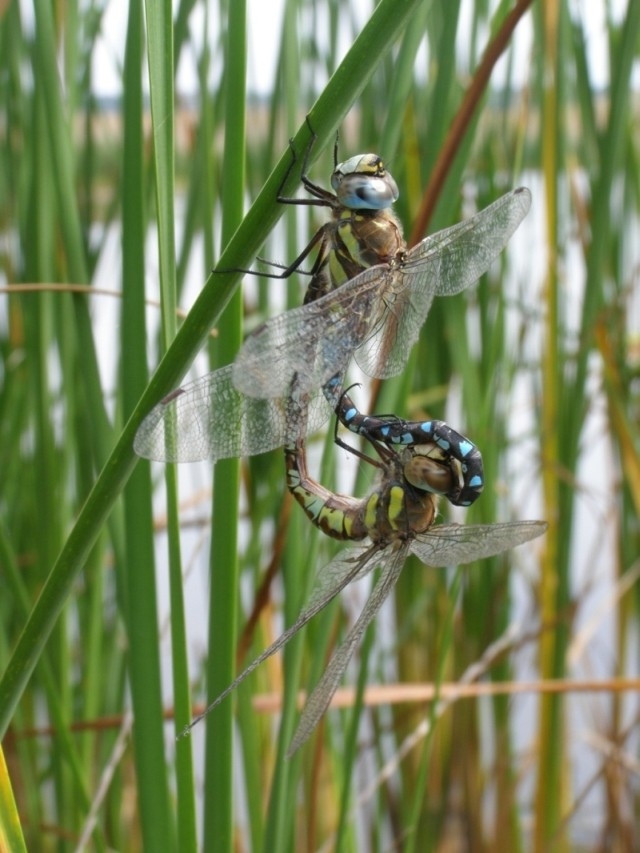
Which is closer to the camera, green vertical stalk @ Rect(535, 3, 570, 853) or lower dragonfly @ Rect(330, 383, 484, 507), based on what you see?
lower dragonfly @ Rect(330, 383, 484, 507)

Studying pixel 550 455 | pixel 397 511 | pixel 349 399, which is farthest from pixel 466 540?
pixel 550 455

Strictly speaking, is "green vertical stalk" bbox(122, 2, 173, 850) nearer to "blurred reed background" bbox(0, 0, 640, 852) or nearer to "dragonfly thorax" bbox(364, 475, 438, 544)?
"blurred reed background" bbox(0, 0, 640, 852)

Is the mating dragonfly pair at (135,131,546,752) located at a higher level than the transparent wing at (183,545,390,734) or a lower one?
higher

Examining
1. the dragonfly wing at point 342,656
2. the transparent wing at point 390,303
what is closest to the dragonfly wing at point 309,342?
the transparent wing at point 390,303

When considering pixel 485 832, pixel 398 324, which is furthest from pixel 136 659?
pixel 485 832

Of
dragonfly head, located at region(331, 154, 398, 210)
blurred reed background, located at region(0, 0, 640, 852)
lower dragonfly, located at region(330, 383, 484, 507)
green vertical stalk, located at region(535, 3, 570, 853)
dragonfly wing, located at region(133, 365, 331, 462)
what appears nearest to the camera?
dragonfly wing, located at region(133, 365, 331, 462)

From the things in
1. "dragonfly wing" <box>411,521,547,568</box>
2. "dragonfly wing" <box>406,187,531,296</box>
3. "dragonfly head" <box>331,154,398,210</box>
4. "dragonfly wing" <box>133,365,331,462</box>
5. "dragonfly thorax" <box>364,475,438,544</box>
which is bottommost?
"dragonfly wing" <box>411,521,547,568</box>

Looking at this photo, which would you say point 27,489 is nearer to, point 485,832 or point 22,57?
point 22,57

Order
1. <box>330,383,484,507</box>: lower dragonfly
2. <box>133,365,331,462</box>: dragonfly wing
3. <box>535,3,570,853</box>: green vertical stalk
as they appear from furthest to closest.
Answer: <box>535,3,570,853</box>: green vertical stalk < <box>330,383,484,507</box>: lower dragonfly < <box>133,365,331,462</box>: dragonfly wing

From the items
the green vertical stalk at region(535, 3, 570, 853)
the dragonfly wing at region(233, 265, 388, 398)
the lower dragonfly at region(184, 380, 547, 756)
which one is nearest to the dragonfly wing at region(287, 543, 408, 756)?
the lower dragonfly at region(184, 380, 547, 756)
